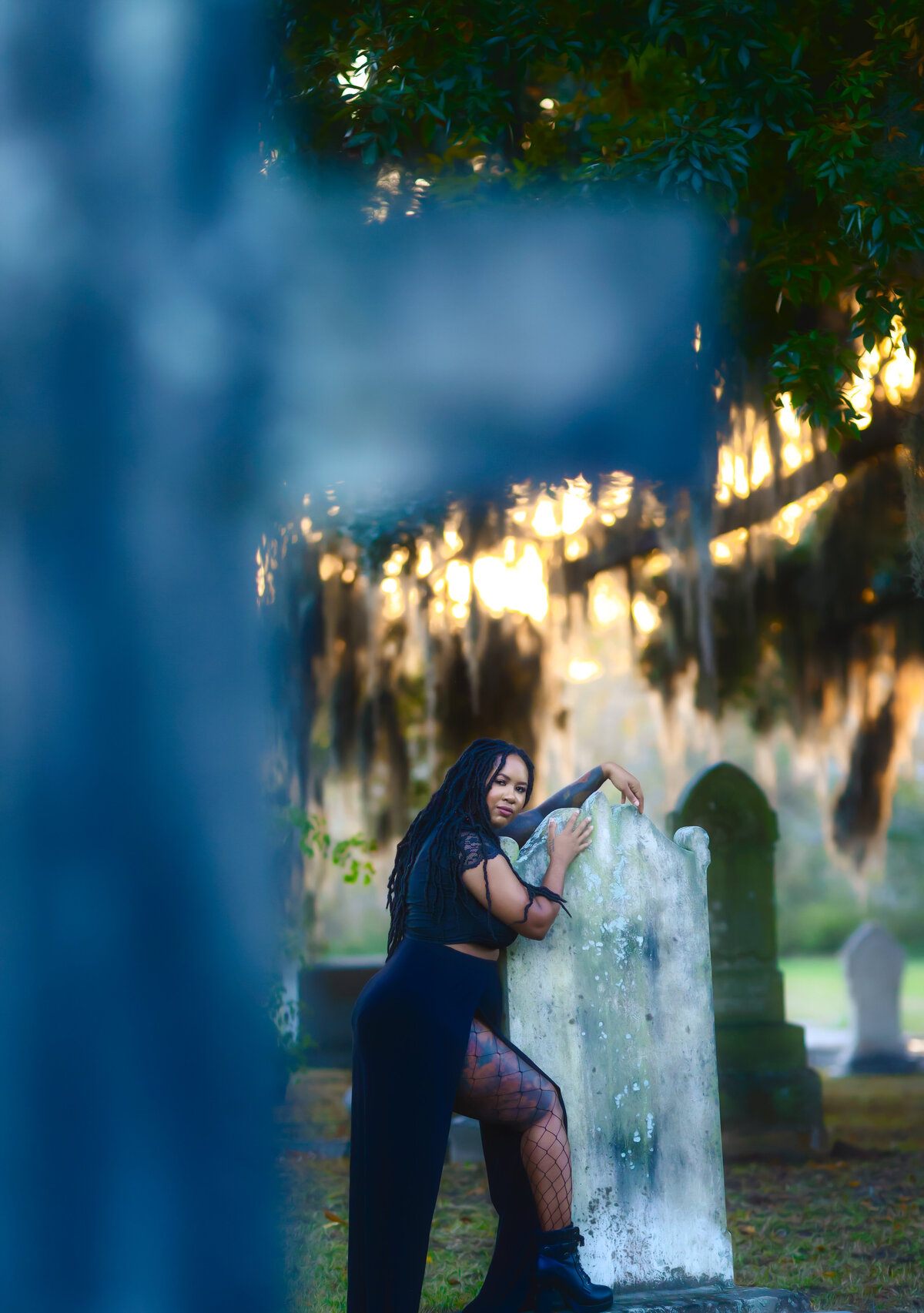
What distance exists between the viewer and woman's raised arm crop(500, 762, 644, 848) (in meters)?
3.59

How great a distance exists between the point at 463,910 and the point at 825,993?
30.8 m

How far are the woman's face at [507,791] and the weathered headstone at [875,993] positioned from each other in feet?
35.9

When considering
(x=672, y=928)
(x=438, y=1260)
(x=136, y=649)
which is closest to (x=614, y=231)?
(x=136, y=649)

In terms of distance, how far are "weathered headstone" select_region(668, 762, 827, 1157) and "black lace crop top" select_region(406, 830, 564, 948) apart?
4.44 m

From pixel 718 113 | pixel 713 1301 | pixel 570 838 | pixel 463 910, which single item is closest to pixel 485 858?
pixel 463 910

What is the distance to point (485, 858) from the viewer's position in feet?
10.5

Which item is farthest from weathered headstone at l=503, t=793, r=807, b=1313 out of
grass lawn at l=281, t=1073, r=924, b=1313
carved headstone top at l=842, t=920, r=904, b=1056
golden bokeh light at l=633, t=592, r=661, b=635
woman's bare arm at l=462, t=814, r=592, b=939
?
carved headstone top at l=842, t=920, r=904, b=1056

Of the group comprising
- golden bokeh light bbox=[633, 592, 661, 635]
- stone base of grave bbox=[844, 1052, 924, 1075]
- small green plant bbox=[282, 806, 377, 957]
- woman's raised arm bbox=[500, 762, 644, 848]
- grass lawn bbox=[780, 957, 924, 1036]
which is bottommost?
grass lawn bbox=[780, 957, 924, 1036]

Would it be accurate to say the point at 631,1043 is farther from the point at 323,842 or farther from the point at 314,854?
the point at 314,854

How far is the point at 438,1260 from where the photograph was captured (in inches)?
206

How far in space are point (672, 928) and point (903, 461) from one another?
3.88 meters

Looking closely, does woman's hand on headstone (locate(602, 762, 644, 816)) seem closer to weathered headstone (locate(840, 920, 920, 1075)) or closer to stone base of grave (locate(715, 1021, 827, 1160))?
stone base of grave (locate(715, 1021, 827, 1160))

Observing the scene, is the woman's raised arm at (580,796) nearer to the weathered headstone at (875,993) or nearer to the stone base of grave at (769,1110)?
the stone base of grave at (769,1110)

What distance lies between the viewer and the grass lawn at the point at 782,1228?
464 cm
